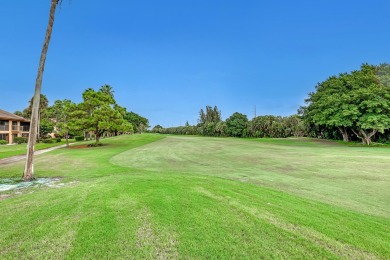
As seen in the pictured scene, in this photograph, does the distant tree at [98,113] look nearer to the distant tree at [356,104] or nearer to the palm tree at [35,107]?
the palm tree at [35,107]

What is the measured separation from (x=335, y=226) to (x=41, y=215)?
236 inches

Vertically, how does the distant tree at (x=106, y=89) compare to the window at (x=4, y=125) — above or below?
above

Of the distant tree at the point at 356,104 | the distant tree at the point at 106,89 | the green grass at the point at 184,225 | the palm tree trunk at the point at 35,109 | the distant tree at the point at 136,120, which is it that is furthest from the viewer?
the distant tree at the point at 136,120

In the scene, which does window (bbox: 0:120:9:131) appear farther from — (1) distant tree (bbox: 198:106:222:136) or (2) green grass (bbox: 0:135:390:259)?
(1) distant tree (bbox: 198:106:222:136)

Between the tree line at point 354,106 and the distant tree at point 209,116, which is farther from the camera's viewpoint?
the distant tree at point 209,116

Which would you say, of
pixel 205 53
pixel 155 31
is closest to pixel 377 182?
pixel 155 31

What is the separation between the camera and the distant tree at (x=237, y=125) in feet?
253

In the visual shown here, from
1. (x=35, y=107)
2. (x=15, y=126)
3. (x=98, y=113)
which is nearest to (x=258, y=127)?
(x=98, y=113)

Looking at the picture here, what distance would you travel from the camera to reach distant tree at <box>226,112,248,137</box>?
77.1 meters

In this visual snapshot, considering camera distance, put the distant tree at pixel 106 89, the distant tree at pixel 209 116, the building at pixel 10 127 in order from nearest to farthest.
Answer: the building at pixel 10 127, the distant tree at pixel 106 89, the distant tree at pixel 209 116

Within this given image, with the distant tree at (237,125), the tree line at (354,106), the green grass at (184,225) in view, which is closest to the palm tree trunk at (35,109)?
the green grass at (184,225)

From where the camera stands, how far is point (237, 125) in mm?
77188

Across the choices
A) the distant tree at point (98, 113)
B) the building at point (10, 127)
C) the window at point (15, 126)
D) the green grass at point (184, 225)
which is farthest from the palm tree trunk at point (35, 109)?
the window at point (15, 126)

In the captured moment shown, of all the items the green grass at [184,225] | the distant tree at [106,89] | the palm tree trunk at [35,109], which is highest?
the distant tree at [106,89]
